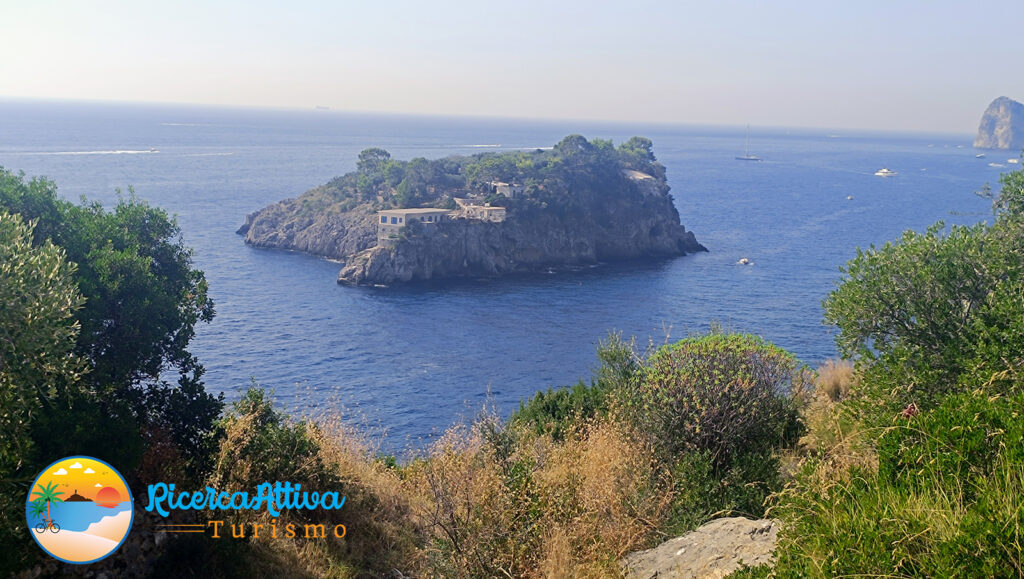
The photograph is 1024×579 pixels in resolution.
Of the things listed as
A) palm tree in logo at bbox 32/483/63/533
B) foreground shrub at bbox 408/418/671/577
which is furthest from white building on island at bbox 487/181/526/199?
palm tree in logo at bbox 32/483/63/533

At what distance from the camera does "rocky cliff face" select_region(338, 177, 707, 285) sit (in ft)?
255

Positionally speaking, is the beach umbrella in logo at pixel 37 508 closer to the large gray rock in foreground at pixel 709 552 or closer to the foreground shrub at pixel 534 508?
the foreground shrub at pixel 534 508

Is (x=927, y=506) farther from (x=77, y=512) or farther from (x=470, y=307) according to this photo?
(x=470, y=307)

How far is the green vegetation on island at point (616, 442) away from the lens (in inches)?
238

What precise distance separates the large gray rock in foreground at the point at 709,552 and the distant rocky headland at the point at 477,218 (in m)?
69.6

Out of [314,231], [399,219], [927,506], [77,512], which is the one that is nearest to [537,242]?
[399,219]

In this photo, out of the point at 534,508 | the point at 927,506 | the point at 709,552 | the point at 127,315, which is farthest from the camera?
the point at 127,315

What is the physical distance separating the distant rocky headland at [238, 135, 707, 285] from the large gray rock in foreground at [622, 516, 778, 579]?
2739 inches

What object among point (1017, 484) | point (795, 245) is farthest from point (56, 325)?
point (795, 245)

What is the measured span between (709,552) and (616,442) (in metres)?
3.53

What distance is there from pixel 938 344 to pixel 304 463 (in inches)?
439

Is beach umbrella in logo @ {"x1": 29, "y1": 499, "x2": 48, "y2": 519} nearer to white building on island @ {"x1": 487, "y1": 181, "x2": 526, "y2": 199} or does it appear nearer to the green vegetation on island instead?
the green vegetation on island

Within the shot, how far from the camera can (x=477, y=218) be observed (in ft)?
280

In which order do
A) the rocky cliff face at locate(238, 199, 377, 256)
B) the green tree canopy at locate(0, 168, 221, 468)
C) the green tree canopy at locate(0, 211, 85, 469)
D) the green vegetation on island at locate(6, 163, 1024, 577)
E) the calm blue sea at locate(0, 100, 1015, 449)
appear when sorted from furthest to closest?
the rocky cliff face at locate(238, 199, 377, 256) < the calm blue sea at locate(0, 100, 1015, 449) < the green tree canopy at locate(0, 168, 221, 468) < the green tree canopy at locate(0, 211, 85, 469) < the green vegetation on island at locate(6, 163, 1024, 577)
